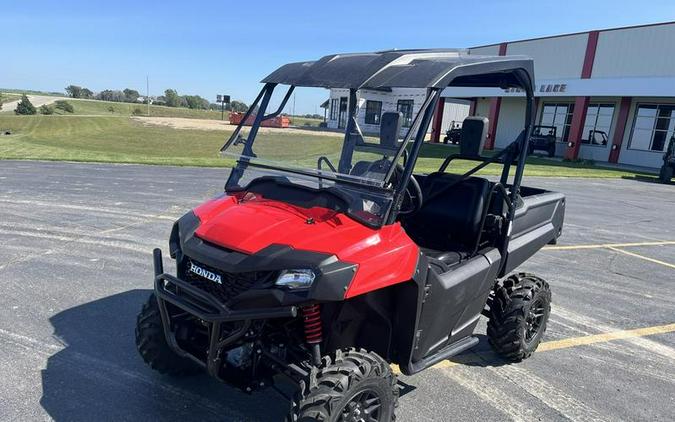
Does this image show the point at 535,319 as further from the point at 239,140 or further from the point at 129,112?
the point at 129,112

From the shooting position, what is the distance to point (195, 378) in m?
3.30

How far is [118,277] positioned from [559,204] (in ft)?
14.0

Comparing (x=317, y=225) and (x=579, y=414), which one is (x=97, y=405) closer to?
(x=317, y=225)

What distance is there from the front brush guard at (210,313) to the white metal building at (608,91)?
2395 cm

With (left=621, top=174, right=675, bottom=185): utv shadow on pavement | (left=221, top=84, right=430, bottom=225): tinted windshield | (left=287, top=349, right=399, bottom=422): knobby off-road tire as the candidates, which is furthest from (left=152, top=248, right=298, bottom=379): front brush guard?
(left=621, top=174, right=675, bottom=185): utv shadow on pavement

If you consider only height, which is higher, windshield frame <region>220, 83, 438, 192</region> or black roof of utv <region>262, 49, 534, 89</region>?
black roof of utv <region>262, 49, 534, 89</region>

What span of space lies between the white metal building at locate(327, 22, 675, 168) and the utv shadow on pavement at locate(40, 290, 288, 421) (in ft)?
76.8

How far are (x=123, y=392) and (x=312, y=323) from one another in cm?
142

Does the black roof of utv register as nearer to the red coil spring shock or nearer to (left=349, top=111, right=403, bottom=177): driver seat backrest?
(left=349, top=111, right=403, bottom=177): driver seat backrest

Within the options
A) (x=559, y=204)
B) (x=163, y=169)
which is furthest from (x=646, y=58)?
(x=559, y=204)

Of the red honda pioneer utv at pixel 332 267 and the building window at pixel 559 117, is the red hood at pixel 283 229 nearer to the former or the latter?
the red honda pioneer utv at pixel 332 267

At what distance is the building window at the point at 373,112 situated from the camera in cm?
306

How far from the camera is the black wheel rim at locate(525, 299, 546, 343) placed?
3.92 meters

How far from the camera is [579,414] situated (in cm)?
322
